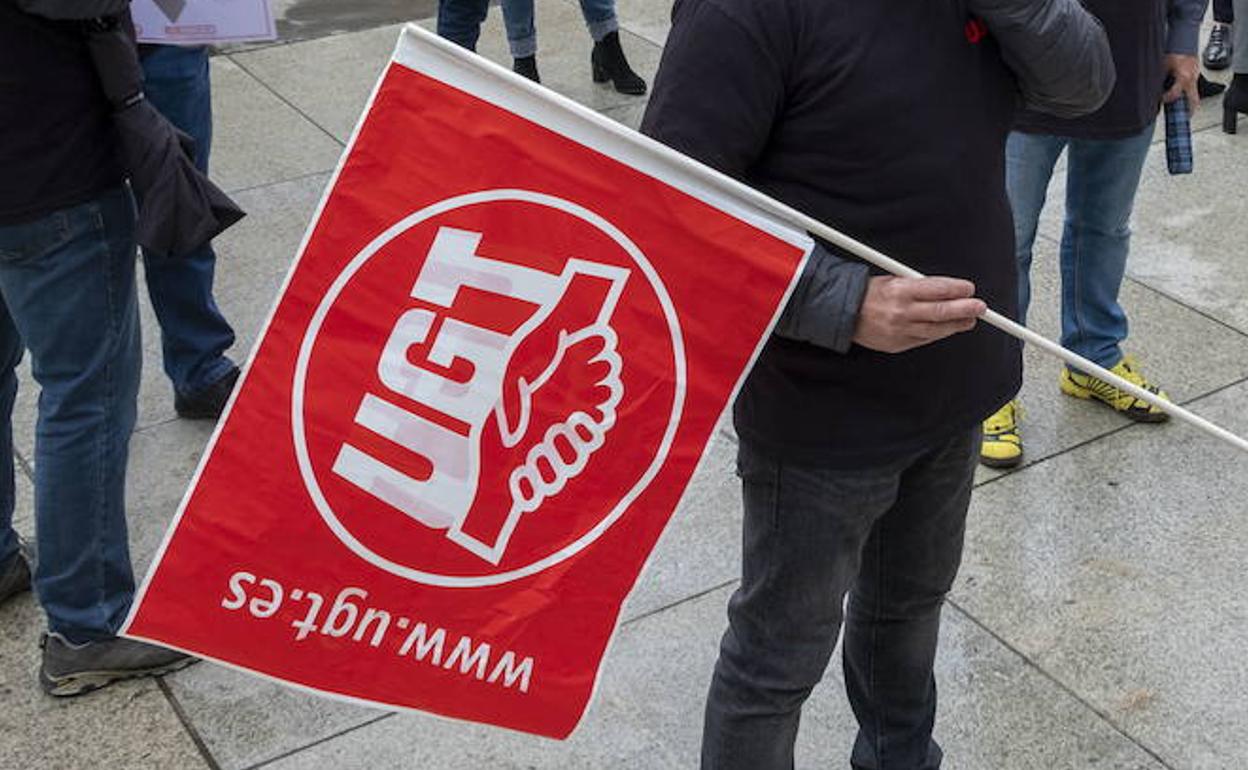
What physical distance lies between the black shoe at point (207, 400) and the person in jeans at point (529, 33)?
2.28m

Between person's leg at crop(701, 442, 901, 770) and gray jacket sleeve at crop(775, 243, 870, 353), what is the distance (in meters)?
0.27

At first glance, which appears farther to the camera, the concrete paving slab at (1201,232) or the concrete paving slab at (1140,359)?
the concrete paving slab at (1201,232)

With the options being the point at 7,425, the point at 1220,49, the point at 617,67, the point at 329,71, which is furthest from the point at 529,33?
the point at 7,425

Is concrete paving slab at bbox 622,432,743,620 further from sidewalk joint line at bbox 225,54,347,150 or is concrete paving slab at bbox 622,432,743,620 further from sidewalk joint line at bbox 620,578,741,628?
sidewalk joint line at bbox 225,54,347,150

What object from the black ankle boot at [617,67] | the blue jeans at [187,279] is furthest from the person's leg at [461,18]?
the blue jeans at [187,279]

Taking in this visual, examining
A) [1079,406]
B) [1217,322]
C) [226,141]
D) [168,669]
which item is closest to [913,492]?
[168,669]

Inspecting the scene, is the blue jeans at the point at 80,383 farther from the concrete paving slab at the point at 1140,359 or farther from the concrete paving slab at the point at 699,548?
the concrete paving slab at the point at 1140,359

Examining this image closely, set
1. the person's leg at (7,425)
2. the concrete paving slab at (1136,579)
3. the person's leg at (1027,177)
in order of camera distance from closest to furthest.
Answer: the concrete paving slab at (1136,579) → the person's leg at (7,425) → the person's leg at (1027,177)

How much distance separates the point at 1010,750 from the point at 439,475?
158 centimetres

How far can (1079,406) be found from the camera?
181 inches

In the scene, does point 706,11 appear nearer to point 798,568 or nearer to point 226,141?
point 798,568

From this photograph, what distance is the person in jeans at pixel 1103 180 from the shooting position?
4031 millimetres

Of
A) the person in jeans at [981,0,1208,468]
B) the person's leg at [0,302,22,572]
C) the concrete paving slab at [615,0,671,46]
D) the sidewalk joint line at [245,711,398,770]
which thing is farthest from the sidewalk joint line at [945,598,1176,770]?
the concrete paving slab at [615,0,671,46]

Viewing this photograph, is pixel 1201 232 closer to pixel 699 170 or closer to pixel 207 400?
pixel 207 400
